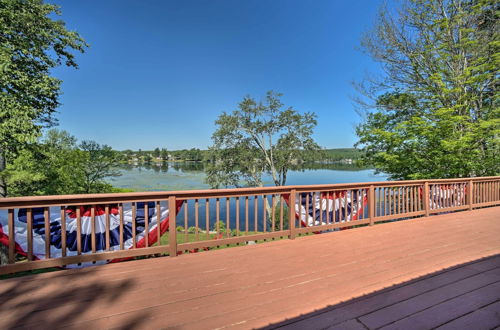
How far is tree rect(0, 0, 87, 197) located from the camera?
5391mm

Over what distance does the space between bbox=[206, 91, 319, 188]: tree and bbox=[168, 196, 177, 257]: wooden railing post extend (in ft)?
43.1

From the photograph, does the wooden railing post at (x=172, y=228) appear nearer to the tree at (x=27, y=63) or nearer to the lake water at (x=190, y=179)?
the tree at (x=27, y=63)

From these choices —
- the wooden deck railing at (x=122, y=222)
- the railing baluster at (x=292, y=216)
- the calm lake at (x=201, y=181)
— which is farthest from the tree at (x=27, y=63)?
the railing baluster at (x=292, y=216)

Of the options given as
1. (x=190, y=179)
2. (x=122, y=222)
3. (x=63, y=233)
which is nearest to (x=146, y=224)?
(x=122, y=222)

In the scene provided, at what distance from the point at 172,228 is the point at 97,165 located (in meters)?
14.3

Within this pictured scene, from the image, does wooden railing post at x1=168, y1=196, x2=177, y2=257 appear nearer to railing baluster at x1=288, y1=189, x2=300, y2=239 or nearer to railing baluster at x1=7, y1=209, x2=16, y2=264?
railing baluster at x1=7, y1=209, x2=16, y2=264

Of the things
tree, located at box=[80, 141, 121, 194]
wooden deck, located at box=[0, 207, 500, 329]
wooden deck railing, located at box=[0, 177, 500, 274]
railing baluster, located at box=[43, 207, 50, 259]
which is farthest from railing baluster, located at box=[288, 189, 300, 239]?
tree, located at box=[80, 141, 121, 194]

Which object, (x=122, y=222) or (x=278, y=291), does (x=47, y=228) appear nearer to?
(x=122, y=222)

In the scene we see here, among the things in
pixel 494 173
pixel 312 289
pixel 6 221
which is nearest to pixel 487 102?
pixel 494 173

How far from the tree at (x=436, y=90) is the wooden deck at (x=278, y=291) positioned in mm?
5522

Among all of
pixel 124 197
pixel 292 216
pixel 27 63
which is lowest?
pixel 292 216

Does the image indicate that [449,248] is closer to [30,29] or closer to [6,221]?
[6,221]

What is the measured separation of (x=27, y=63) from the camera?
21.0 ft

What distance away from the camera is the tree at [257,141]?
16.0m
